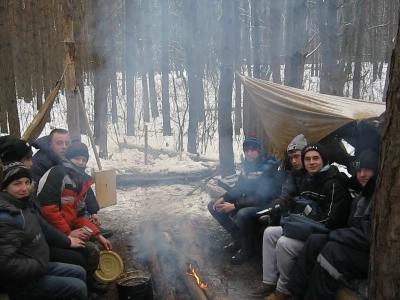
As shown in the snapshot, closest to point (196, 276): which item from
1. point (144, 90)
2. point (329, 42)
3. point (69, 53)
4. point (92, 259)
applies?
point (92, 259)

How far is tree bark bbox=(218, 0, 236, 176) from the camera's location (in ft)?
22.0

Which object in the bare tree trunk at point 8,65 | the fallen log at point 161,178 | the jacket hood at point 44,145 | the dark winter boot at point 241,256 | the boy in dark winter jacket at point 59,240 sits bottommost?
the dark winter boot at point 241,256

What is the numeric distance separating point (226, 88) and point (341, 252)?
454cm

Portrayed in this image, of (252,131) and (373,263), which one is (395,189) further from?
(252,131)

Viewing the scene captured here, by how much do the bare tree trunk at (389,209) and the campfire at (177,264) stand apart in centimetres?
160

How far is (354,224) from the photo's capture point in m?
3.00

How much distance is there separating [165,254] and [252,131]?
2.70 meters

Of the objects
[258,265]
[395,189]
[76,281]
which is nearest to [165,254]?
[258,265]

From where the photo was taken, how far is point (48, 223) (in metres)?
3.29

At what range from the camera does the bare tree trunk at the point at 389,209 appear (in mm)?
1784

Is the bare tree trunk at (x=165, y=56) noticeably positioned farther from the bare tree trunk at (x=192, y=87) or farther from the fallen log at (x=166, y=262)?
the fallen log at (x=166, y=262)

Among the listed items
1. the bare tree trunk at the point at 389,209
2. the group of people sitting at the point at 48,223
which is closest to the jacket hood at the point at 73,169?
the group of people sitting at the point at 48,223

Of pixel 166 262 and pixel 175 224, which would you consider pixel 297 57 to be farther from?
pixel 166 262

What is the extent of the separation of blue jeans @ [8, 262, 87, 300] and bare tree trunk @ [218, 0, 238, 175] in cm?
442
